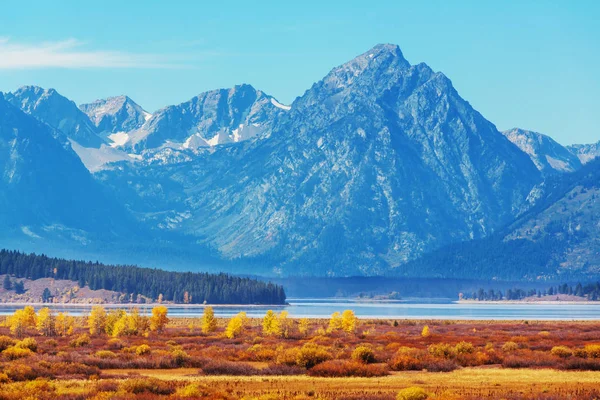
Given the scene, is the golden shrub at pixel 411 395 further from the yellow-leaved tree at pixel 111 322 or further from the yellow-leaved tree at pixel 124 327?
the yellow-leaved tree at pixel 111 322

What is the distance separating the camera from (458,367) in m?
90.1

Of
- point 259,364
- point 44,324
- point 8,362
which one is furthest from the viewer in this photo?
point 44,324

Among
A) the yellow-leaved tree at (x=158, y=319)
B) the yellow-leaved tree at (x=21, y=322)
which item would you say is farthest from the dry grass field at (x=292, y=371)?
the yellow-leaved tree at (x=158, y=319)

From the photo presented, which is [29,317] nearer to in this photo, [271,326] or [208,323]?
[208,323]

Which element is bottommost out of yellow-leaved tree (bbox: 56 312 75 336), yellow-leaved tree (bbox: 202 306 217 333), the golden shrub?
the golden shrub

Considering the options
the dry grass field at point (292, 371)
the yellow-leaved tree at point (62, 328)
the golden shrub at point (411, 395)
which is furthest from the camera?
the yellow-leaved tree at point (62, 328)

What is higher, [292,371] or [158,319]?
[158,319]

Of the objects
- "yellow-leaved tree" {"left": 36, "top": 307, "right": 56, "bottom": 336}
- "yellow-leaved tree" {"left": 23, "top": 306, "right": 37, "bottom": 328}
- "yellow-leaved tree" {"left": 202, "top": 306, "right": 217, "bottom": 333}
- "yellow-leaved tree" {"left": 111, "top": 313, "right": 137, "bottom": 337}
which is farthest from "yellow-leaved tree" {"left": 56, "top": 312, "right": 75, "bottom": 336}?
"yellow-leaved tree" {"left": 202, "top": 306, "right": 217, "bottom": 333}

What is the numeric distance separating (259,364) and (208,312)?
6320cm

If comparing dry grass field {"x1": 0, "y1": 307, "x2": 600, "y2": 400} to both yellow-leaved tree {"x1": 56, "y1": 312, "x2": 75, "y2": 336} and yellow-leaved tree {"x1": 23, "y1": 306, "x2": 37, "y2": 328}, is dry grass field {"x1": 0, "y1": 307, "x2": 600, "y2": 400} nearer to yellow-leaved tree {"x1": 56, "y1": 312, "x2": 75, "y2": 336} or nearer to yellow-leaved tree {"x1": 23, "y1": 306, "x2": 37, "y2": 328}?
yellow-leaved tree {"x1": 56, "y1": 312, "x2": 75, "y2": 336}

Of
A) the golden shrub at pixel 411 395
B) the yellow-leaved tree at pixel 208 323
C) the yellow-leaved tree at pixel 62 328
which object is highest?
the yellow-leaved tree at pixel 208 323

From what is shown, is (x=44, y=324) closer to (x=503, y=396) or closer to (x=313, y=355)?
(x=313, y=355)

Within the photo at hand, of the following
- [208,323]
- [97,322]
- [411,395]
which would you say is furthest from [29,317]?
[411,395]

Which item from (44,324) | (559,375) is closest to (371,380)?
(559,375)
